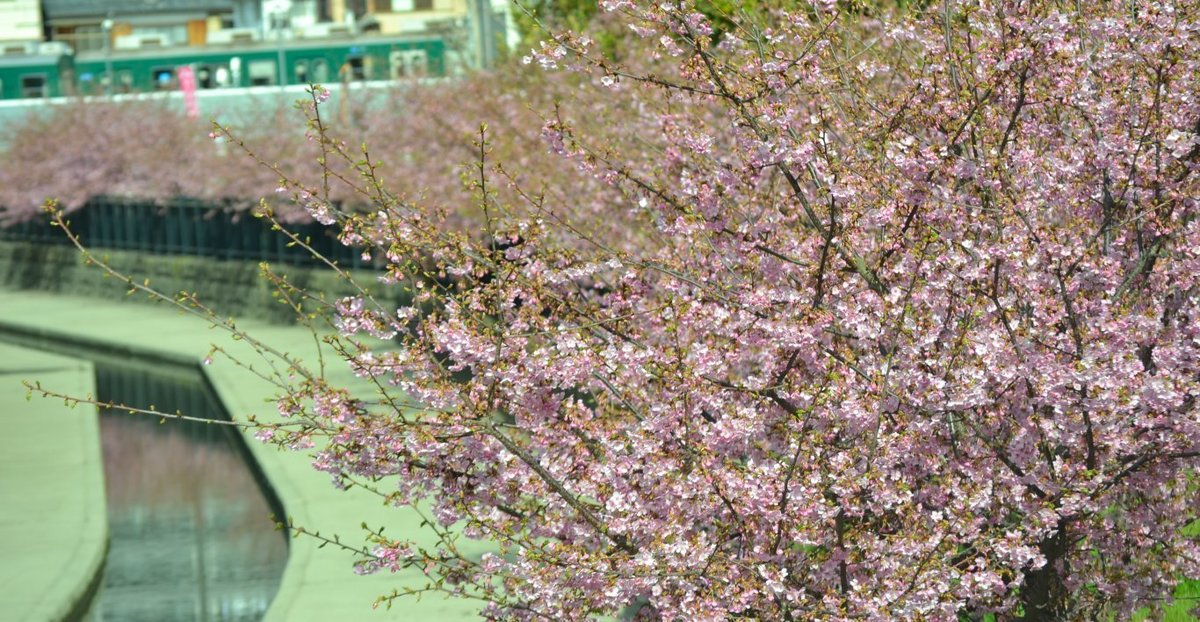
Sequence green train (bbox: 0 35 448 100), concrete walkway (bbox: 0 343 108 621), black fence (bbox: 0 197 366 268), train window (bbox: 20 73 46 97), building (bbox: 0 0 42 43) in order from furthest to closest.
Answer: building (bbox: 0 0 42 43) → train window (bbox: 20 73 46 97) → green train (bbox: 0 35 448 100) → black fence (bbox: 0 197 366 268) → concrete walkway (bbox: 0 343 108 621)

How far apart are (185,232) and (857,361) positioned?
27677 mm

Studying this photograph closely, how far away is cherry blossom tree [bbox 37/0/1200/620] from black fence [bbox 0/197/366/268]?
18.1 m

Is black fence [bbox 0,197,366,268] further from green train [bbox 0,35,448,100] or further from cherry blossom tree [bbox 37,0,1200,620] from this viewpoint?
green train [bbox 0,35,448,100]

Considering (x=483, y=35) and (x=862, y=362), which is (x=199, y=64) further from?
(x=862, y=362)

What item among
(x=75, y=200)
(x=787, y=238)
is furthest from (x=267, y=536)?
(x=75, y=200)

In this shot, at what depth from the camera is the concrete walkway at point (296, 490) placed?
9.66 metres

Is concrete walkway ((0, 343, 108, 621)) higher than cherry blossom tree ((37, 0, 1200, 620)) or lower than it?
lower

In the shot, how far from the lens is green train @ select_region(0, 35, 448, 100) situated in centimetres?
7906

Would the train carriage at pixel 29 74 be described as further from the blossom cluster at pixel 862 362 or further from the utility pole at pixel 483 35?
the blossom cluster at pixel 862 362

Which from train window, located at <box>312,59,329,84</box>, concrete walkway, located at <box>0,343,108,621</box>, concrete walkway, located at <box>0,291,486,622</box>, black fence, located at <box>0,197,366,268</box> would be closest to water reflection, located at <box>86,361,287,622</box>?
concrete walkway, located at <box>0,343,108,621</box>

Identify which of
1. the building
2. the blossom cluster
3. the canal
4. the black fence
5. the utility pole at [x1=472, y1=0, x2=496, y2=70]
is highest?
the building

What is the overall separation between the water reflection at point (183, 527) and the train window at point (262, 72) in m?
66.0

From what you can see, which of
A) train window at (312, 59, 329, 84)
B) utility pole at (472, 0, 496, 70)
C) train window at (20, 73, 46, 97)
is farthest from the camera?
train window at (20, 73, 46, 97)

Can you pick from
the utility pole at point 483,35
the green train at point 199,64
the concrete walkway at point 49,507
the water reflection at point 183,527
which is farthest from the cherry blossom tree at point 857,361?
the green train at point 199,64
